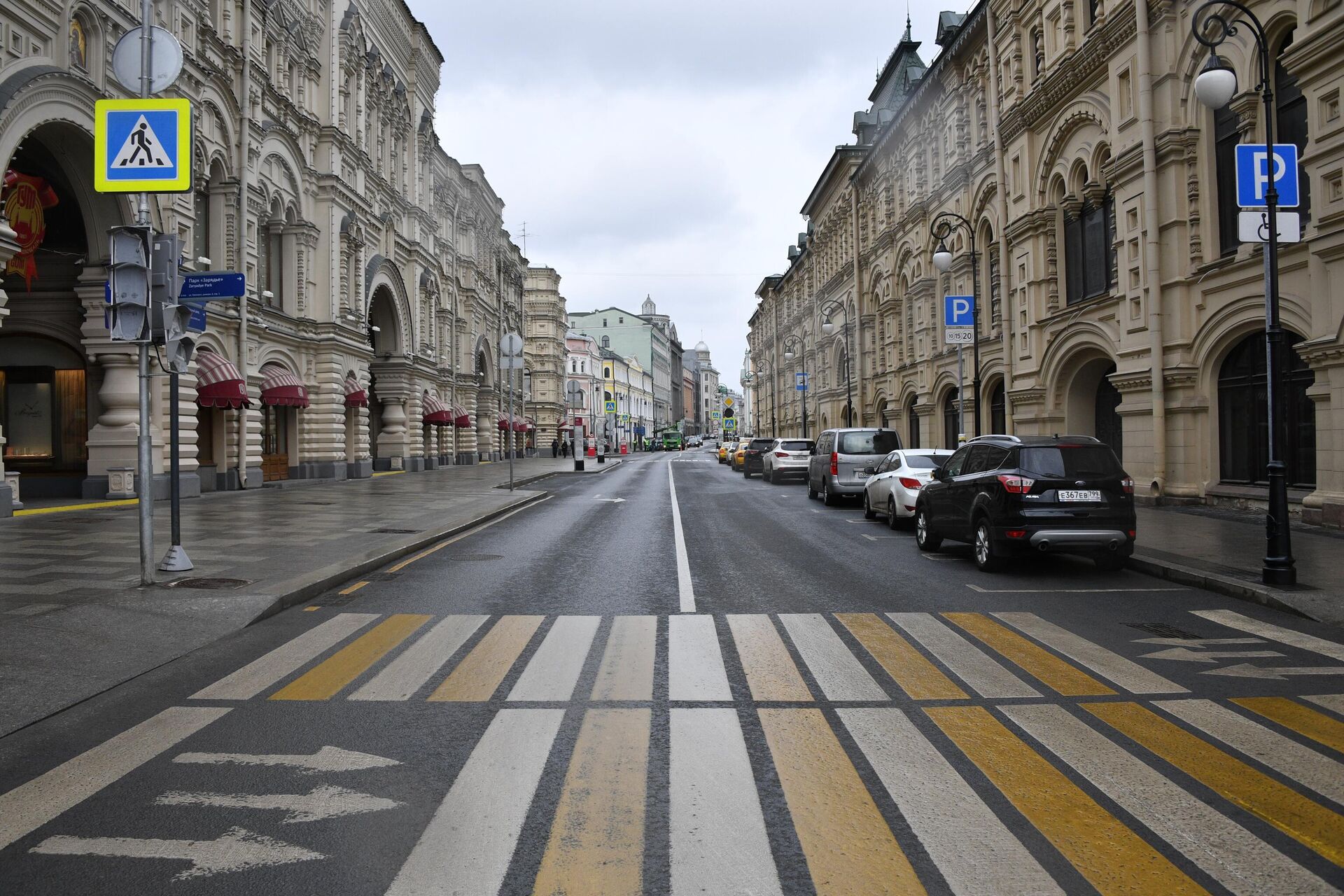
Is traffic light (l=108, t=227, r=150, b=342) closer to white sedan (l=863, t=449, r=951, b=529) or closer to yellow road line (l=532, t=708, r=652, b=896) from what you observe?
yellow road line (l=532, t=708, r=652, b=896)

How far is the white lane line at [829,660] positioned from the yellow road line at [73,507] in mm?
16295

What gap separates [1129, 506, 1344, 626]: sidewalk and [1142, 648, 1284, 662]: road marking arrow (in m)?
1.59

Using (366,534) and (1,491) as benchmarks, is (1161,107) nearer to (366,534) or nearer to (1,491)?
(366,534)

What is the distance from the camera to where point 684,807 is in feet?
13.0

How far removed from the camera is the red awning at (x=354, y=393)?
3359cm

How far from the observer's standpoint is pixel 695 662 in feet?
21.6

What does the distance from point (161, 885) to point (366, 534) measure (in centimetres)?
1139

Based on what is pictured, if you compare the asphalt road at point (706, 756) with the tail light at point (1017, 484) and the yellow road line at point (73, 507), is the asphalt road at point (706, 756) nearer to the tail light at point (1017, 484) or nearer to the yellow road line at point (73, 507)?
the tail light at point (1017, 484)

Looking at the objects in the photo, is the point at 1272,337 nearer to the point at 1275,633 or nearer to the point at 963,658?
the point at 1275,633

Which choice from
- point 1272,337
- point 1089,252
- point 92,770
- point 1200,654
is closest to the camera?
point 92,770

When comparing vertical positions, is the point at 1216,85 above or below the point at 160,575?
above

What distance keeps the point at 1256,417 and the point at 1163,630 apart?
34.1 feet

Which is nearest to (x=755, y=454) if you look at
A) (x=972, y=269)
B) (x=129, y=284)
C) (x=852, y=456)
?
(x=972, y=269)

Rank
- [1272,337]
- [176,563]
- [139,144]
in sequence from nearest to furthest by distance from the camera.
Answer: [139,144], [1272,337], [176,563]
